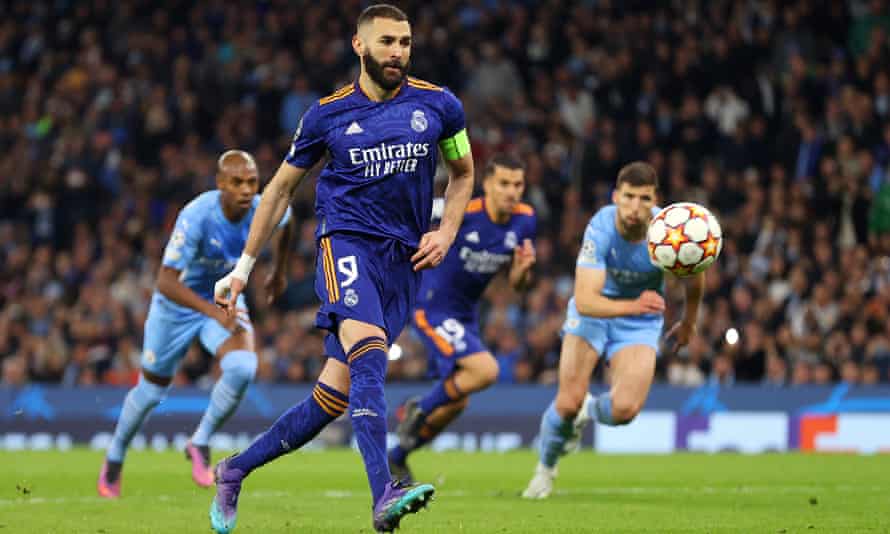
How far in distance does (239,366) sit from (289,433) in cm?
369

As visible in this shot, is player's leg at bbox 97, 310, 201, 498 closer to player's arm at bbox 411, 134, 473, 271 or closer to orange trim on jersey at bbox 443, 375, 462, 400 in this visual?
orange trim on jersey at bbox 443, 375, 462, 400

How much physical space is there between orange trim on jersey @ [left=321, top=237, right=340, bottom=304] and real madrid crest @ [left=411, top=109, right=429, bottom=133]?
0.73m

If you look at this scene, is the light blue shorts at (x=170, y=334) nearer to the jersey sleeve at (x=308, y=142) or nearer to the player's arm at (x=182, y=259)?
the player's arm at (x=182, y=259)


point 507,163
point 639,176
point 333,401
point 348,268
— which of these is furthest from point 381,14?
point 507,163

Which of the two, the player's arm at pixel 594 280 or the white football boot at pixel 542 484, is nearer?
the player's arm at pixel 594 280

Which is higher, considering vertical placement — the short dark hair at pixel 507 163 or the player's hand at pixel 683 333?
the short dark hair at pixel 507 163

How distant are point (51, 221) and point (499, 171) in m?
12.0

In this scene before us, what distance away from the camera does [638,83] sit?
20.9 meters

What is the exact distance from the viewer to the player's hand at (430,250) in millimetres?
7312

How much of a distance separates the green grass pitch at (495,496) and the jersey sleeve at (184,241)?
68.7 inches

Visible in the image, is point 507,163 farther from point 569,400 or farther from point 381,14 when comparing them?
point 381,14

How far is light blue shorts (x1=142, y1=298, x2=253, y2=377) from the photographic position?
11062 mm

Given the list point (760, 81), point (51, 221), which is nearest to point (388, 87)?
point (760, 81)

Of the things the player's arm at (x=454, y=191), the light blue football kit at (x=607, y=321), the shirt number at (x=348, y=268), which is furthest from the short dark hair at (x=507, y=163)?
the shirt number at (x=348, y=268)
